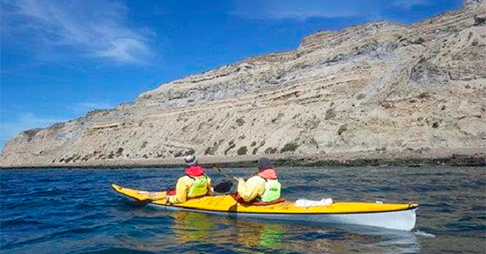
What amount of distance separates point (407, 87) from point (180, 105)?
45.4 meters

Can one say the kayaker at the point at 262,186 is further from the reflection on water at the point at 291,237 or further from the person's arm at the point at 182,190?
the person's arm at the point at 182,190

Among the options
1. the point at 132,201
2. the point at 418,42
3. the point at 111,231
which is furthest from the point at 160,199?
the point at 418,42

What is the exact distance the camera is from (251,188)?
463 inches

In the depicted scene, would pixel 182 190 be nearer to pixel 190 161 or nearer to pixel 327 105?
pixel 190 161

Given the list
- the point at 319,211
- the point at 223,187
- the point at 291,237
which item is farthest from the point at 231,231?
the point at 223,187

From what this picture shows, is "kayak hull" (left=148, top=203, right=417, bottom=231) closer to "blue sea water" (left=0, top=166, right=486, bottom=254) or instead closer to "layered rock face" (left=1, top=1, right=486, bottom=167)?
"blue sea water" (left=0, top=166, right=486, bottom=254)

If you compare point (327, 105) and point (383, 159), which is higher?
point (327, 105)

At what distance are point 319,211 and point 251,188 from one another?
1.87 metres

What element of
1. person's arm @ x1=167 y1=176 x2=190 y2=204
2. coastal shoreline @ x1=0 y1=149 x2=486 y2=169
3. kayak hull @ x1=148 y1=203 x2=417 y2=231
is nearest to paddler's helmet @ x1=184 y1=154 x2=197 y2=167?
person's arm @ x1=167 y1=176 x2=190 y2=204

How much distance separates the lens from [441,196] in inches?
589

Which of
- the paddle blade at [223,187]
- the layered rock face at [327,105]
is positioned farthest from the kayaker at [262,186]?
the layered rock face at [327,105]

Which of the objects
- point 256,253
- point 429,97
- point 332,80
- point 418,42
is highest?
point 418,42

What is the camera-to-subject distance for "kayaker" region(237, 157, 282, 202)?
1149cm

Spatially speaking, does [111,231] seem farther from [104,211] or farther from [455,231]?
[455,231]
